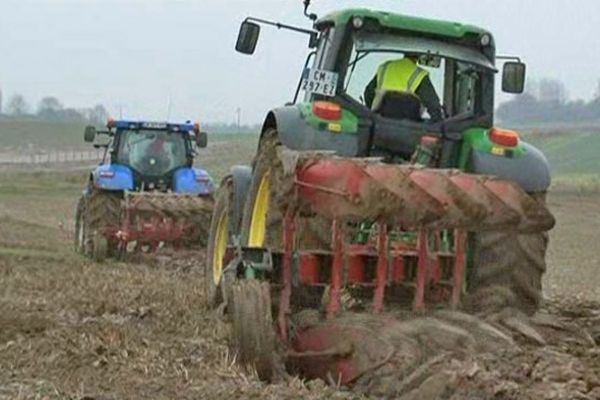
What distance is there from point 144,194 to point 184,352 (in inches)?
336

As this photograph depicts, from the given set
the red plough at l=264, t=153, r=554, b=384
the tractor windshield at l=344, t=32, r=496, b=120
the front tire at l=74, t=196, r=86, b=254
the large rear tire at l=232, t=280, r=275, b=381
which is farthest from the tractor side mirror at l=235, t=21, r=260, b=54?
the front tire at l=74, t=196, r=86, b=254

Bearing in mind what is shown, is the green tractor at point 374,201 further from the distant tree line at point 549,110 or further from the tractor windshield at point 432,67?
the distant tree line at point 549,110

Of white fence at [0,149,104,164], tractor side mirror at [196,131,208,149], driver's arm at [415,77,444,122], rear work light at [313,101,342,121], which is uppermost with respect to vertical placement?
driver's arm at [415,77,444,122]

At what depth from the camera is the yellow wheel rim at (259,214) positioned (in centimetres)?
743

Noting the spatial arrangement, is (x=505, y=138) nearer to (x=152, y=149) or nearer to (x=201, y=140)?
(x=201, y=140)

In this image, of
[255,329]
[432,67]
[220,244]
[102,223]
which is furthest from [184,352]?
[102,223]

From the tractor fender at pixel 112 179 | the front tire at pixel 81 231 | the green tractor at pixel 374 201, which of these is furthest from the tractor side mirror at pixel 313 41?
the front tire at pixel 81 231

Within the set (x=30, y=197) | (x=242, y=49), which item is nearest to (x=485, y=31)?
(x=242, y=49)

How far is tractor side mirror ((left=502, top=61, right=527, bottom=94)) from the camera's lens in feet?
27.0

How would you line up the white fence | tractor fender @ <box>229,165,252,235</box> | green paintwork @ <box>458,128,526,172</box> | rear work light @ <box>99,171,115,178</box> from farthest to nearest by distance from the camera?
the white fence → rear work light @ <box>99,171,115,178</box> → tractor fender @ <box>229,165,252,235</box> → green paintwork @ <box>458,128,526,172</box>

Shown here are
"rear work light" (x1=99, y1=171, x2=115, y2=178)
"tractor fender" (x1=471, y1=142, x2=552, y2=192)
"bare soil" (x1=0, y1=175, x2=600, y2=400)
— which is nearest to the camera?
"bare soil" (x1=0, y1=175, x2=600, y2=400)

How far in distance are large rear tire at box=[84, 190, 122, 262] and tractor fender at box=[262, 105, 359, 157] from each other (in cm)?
799

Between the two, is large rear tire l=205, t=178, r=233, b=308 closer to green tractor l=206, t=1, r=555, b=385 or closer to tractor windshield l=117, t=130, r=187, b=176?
green tractor l=206, t=1, r=555, b=385

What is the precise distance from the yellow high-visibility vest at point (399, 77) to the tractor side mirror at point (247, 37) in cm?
142
